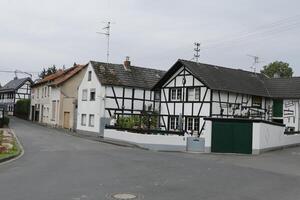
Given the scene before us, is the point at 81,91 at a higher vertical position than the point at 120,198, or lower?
higher

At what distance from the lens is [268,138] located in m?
30.3

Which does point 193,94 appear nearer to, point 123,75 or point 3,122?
point 123,75

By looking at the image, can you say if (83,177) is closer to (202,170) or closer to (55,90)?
(202,170)

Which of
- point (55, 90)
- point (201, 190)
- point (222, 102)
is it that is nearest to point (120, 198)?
point (201, 190)

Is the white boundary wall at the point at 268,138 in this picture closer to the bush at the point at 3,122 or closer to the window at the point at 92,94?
the window at the point at 92,94

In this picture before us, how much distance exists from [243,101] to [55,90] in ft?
84.4

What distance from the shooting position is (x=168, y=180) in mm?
13883

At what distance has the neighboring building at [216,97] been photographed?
36.2 meters

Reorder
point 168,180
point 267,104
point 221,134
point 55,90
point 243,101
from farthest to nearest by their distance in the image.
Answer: point 55,90 → point 267,104 → point 243,101 → point 221,134 → point 168,180

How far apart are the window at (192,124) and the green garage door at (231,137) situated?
23.7 ft

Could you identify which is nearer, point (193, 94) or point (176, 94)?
point (193, 94)

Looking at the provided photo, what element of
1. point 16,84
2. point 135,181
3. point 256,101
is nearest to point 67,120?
point 256,101

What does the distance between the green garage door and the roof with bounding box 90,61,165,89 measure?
46.7 feet

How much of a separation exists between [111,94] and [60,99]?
13997 millimetres
